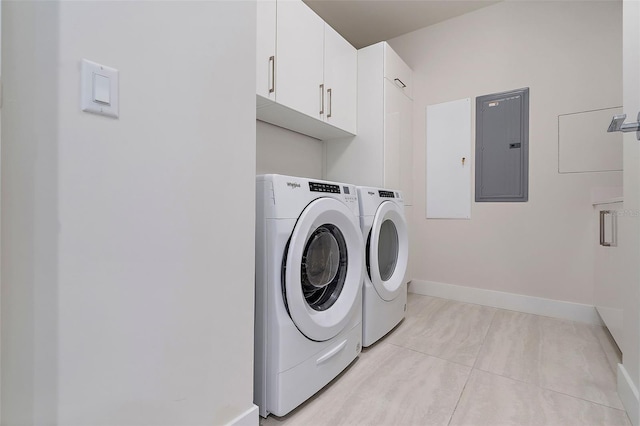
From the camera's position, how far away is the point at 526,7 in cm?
226

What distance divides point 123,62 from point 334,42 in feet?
5.46

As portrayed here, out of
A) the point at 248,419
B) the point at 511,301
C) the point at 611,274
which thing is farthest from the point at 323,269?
the point at 511,301

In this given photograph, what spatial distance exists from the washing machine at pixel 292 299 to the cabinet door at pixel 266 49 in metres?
0.66

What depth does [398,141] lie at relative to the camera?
7.95ft

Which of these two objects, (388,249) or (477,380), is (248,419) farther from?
(388,249)

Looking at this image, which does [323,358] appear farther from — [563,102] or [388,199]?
[563,102]

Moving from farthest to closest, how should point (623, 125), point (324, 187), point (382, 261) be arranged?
1. point (382, 261)
2. point (324, 187)
3. point (623, 125)

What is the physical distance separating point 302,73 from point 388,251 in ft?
3.98

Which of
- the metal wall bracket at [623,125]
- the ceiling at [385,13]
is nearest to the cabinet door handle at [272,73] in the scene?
the ceiling at [385,13]

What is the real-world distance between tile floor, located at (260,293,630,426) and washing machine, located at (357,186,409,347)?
119 millimetres

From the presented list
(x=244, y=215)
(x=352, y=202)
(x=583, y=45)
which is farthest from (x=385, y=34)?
(x=244, y=215)

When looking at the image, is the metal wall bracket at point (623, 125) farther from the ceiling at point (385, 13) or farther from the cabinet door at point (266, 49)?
the ceiling at point (385, 13)

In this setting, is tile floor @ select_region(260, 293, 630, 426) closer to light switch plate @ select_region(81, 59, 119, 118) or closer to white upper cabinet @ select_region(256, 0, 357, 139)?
light switch plate @ select_region(81, 59, 119, 118)

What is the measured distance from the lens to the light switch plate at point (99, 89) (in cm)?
64
